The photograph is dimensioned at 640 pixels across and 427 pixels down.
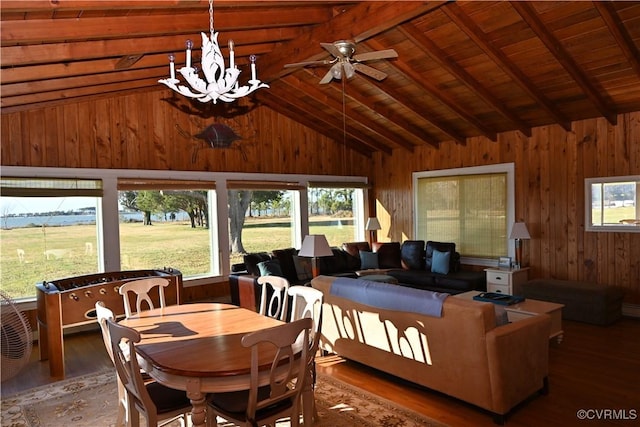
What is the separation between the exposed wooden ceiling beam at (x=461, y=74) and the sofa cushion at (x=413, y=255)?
8.05ft

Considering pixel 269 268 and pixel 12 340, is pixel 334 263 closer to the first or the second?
pixel 269 268

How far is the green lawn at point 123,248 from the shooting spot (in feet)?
16.9

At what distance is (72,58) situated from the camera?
3.41 meters

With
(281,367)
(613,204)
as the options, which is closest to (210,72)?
(281,367)

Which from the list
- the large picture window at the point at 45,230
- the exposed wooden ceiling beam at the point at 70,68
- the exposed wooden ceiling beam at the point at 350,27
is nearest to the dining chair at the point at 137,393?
the exposed wooden ceiling beam at the point at 70,68

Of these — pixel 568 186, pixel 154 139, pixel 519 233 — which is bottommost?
pixel 519 233

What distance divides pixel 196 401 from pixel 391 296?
1765mm

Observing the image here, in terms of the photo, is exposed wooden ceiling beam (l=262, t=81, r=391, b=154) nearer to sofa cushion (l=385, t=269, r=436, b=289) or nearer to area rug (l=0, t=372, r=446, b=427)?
sofa cushion (l=385, t=269, r=436, b=289)

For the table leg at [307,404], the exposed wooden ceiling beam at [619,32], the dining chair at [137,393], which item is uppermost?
the exposed wooden ceiling beam at [619,32]

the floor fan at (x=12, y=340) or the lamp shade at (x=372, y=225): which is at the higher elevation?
the lamp shade at (x=372, y=225)

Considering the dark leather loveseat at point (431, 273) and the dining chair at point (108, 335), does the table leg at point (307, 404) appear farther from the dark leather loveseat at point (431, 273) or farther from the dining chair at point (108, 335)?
the dark leather loveseat at point (431, 273)

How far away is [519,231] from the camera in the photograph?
241 inches

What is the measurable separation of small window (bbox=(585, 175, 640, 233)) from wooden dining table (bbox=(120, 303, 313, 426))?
5049 millimetres

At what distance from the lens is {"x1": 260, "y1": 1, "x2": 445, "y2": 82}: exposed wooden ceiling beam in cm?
369
